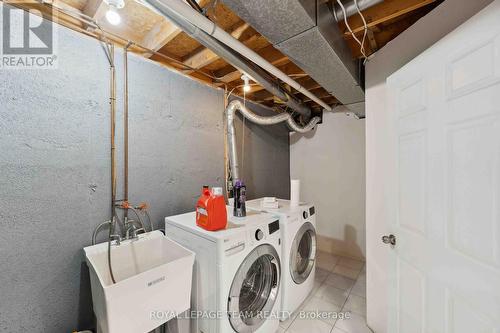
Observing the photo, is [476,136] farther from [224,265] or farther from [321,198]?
[321,198]

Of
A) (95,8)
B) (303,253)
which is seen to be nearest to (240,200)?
(303,253)

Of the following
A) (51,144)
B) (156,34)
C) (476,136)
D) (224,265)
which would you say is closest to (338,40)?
(476,136)

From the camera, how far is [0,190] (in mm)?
1013

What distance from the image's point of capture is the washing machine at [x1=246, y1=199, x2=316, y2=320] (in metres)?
1.68

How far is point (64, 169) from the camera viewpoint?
121cm

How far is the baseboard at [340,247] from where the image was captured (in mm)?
2926

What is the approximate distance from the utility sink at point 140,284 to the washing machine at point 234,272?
107 millimetres

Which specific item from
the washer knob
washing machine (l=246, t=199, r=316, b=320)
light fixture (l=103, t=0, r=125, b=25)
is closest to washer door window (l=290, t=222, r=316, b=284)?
washing machine (l=246, t=199, r=316, b=320)

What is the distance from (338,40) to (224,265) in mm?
1711

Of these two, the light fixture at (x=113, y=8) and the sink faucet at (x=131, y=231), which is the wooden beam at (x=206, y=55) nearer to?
the light fixture at (x=113, y=8)

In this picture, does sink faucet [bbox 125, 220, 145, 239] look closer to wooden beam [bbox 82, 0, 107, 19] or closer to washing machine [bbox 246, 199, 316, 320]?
washing machine [bbox 246, 199, 316, 320]

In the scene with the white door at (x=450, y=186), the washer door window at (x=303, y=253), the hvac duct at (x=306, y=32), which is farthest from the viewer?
the washer door window at (x=303, y=253)

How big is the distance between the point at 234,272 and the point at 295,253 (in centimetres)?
79

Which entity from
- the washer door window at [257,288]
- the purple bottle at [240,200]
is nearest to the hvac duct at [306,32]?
the purple bottle at [240,200]
